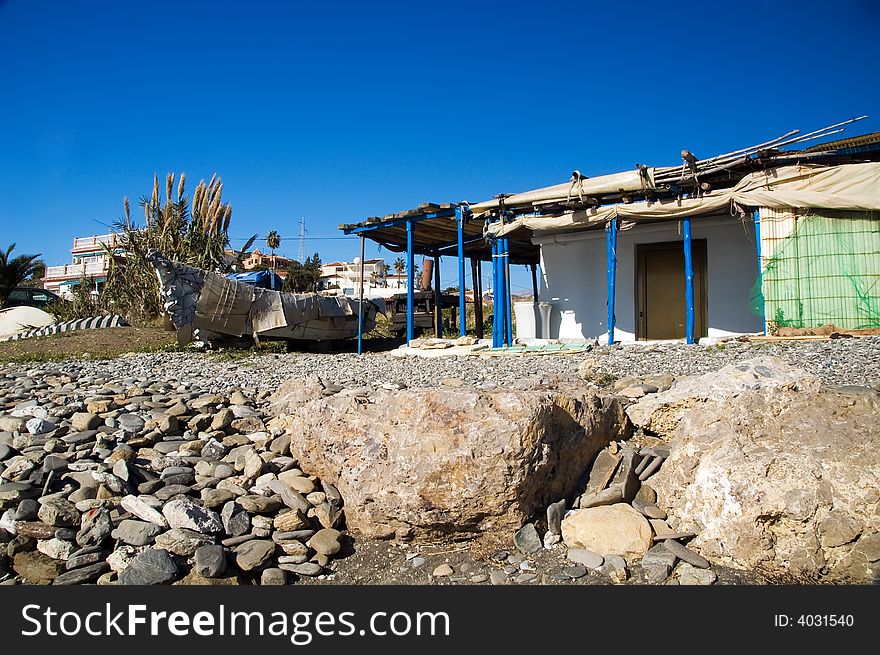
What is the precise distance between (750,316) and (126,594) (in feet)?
33.3

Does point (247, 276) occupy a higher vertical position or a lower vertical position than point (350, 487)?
higher

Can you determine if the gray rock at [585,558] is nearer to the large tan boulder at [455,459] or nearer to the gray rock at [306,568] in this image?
the large tan boulder at [455,459]

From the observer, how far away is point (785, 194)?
28.0 feet

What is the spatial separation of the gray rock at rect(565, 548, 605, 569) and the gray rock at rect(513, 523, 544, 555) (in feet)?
0.54

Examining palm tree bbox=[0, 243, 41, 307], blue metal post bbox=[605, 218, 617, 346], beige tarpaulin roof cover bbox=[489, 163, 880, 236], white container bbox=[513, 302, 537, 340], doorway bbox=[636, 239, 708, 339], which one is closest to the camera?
beige tarpaulin roof cover bbox=[489, 163, 880, 236]

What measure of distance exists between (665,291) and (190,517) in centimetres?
991

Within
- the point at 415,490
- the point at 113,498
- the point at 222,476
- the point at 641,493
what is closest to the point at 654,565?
the point at 641,493

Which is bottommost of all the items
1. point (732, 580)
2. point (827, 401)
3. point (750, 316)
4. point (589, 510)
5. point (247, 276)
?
point (732, 580)

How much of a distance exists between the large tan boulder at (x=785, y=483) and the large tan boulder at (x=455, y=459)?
0.65 m

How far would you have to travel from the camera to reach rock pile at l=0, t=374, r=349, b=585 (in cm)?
295

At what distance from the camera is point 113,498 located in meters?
3.54

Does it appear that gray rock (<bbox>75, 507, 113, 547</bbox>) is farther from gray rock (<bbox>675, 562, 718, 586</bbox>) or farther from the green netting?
the green netting

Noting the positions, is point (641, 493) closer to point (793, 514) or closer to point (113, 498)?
point (793, 514)

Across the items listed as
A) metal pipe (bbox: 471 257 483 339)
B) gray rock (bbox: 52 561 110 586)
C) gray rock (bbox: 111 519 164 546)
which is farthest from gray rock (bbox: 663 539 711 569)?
metal pipe (bbox: 471 257 483 339)
